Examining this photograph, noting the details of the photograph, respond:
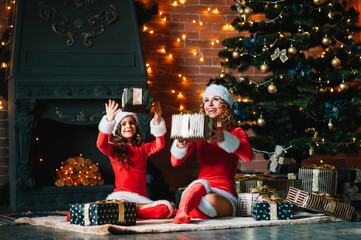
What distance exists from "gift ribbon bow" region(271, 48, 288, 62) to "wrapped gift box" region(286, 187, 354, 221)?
4.86ft

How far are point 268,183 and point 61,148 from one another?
234 cm

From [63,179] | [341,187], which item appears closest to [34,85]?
[63,179]

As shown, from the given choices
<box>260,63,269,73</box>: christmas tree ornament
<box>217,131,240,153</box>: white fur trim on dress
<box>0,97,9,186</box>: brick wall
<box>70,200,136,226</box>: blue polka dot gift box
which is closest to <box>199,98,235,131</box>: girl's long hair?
<box>217,131,240,153</box>: white fur trim on dress

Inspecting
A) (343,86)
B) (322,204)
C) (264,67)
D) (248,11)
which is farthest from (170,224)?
(248,11)

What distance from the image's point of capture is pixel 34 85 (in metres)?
4.82

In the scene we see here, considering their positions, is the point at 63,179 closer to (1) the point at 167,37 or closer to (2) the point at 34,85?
(2) the point at 34,85

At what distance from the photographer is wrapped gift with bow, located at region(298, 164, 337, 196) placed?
4.07m

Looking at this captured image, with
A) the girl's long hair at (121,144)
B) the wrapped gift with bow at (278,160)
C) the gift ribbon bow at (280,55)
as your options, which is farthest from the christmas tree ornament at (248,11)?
the girl's long hair at (121,144)

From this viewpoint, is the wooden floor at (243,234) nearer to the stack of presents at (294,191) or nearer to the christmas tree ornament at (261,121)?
the stack of presents at (294,191)

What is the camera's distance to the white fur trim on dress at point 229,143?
10.8 feet

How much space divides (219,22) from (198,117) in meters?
3.23

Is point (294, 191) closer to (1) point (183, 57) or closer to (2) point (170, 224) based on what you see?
(2) point (170, 224)

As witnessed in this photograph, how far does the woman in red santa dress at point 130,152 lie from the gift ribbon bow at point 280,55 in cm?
151

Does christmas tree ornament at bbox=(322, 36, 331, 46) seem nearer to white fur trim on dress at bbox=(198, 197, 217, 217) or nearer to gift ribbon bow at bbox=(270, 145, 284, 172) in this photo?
gift ribbon bow at bbox=(270, 145, 284, 172)
